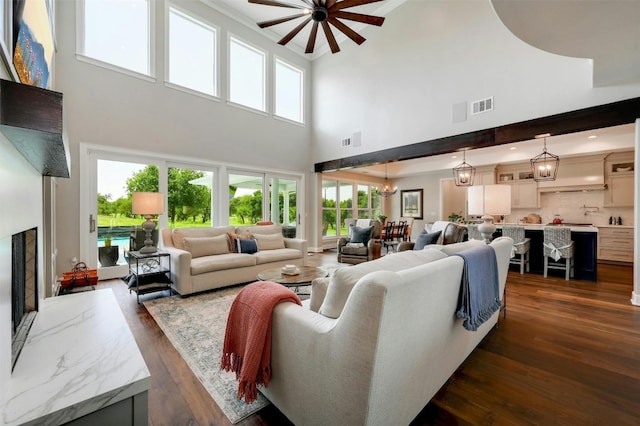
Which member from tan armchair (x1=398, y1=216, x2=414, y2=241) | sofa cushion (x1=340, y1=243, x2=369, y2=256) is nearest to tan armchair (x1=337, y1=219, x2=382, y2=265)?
sofa cushion (x1=340, y1=243, x2=369, y2=256)

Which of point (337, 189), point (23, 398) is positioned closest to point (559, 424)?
point (23, 398)

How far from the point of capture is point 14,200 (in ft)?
3.67

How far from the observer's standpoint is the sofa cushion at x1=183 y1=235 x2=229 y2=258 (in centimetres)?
391

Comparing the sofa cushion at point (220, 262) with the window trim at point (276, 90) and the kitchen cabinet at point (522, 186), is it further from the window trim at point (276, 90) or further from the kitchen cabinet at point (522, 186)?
the kitchen cabinet at point (522, 186)

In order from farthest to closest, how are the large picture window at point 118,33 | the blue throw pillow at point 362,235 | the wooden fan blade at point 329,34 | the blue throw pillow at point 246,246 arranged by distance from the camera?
the blue throw pillow at point 362,235
the blue throw pillow at point 246,246
the large picture window at point 118,33
the wooden fan blade at point 329,34

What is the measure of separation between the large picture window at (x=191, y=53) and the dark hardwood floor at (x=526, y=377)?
4282mm

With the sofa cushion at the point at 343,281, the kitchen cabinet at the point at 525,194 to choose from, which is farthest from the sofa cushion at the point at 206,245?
the kitchen cabinet at the point at 525,194

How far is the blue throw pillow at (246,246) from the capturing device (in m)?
4.32

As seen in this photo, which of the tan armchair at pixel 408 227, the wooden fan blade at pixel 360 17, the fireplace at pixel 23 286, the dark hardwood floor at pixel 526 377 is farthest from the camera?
the tan armchair at pixel 408 227

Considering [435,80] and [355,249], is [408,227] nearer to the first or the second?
[355,249]

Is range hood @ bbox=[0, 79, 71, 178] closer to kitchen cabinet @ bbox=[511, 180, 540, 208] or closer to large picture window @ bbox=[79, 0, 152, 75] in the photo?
large picture window @ bbox=[79, 0, 152, 75]

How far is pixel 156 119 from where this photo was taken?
4.80 m

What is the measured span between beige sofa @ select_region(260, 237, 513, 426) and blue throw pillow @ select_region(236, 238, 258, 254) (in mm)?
2865

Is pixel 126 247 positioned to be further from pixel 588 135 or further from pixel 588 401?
pixel 588 135
